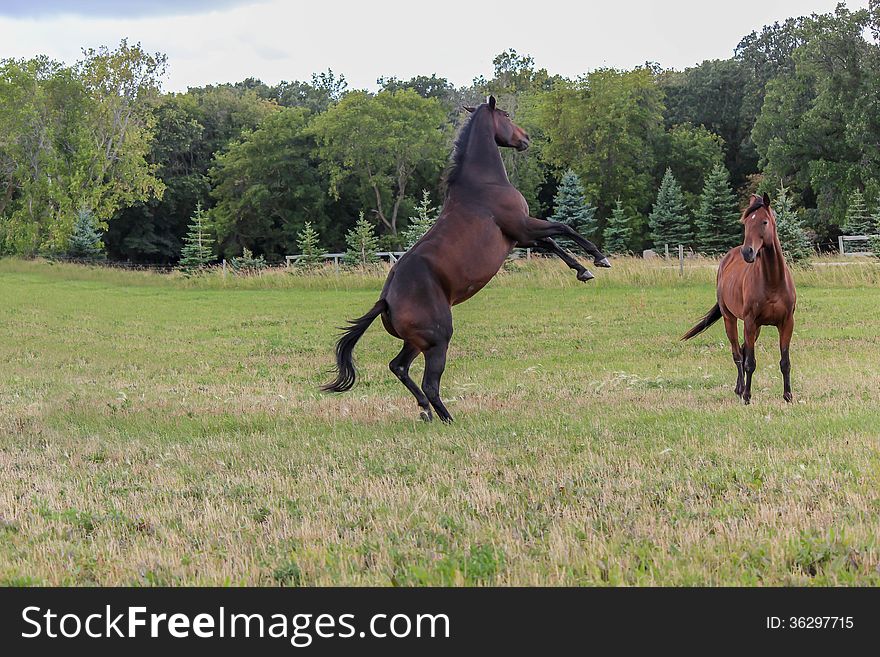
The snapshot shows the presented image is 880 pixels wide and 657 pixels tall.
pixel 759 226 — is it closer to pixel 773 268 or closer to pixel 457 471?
pixel 773 268

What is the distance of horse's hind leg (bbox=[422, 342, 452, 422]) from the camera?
9.24m

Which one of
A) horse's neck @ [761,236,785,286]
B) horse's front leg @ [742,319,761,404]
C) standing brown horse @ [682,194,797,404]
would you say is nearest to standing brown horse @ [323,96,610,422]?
standing brown horse @ [682,194,797,404]

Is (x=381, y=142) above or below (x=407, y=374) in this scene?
above

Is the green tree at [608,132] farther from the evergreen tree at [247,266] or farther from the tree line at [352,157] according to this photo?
the evergreen tree at [247,266]

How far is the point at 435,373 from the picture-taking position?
30.6ft

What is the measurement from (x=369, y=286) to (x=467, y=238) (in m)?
28.2

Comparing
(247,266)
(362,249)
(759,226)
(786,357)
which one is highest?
(759,226)

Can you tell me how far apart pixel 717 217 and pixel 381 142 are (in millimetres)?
27114

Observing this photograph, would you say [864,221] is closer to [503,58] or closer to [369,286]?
[369,286]

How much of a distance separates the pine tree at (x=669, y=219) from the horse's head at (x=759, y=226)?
53395mm

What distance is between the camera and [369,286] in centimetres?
3712

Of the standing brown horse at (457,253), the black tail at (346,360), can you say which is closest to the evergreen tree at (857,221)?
the standing brown horse at (457,253)

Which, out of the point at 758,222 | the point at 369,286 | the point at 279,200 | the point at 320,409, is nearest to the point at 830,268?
the point at 369,286

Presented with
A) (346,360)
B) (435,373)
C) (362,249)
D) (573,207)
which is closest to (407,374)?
(435,373)
